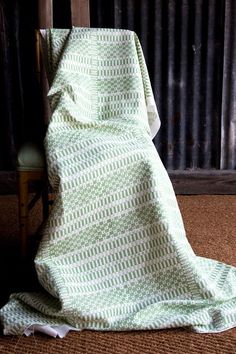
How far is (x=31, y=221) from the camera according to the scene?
9.55 feet

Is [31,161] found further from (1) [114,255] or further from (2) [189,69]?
(2) [189,69]

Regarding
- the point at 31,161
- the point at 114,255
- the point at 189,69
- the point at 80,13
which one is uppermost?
the point at 80,13

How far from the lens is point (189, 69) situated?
321 centimetres

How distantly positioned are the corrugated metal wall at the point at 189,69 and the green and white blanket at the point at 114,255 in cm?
123

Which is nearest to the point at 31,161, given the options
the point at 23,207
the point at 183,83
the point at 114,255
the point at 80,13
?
the point at 23,207

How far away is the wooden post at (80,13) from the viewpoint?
9.43 feet

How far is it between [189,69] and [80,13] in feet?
2.53

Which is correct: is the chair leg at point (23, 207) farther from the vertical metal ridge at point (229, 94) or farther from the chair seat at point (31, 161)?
the vertical metal ridge at point (229, 94)

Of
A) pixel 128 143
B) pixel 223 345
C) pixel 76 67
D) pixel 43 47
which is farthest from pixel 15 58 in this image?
pixel 223 345

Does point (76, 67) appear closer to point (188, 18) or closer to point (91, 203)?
point (91, 203)

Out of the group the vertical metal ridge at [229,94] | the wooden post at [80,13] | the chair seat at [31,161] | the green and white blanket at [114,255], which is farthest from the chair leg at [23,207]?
the vertical metal ridge at [229,94]

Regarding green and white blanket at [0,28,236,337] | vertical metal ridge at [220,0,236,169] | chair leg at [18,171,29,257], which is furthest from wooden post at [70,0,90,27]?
chair leg at [18,171,29,257]

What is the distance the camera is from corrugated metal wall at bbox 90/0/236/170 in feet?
10.3

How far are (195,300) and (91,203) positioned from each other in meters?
0.51
